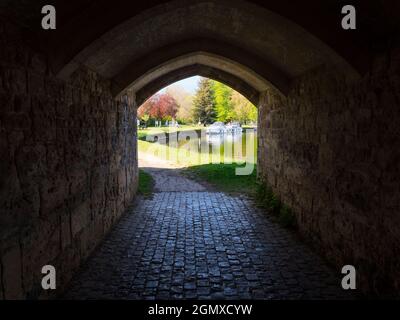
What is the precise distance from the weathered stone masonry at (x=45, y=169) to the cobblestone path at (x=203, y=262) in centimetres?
39

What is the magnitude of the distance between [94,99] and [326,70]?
3.35 m

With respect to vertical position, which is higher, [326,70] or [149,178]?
[326,70]

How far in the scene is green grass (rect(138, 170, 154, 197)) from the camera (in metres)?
9.77

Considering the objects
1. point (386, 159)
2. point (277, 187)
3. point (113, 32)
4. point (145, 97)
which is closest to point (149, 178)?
point (145, 97)

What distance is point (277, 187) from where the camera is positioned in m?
7.62

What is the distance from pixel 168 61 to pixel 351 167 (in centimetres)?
380

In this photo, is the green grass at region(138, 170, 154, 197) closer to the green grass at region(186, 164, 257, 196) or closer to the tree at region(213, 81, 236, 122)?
the green grass at region(186, 164, 257, 196)

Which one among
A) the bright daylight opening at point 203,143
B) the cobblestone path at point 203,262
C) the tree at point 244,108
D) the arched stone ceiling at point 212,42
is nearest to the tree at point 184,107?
the bright daylight opening at point 203,143

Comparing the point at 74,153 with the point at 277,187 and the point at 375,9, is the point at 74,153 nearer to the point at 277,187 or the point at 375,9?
the point at 375,9

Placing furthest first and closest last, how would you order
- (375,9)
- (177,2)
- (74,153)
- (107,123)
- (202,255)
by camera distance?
(107,123) → (202,255) → (74,153) → (177,2) → (375,9)

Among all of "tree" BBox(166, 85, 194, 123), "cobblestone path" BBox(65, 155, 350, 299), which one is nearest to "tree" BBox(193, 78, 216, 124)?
"tree" BBox(166, 85, 194, 123)

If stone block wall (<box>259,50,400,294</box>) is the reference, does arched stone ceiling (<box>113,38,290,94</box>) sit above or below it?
above

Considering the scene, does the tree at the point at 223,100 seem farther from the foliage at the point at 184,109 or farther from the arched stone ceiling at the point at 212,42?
the arched stone ceiling at the point at 212,42

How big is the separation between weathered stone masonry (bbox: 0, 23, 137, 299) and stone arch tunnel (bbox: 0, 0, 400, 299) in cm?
2
